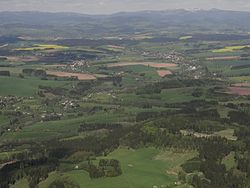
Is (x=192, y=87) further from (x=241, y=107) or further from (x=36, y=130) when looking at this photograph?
(x=36, y=130)

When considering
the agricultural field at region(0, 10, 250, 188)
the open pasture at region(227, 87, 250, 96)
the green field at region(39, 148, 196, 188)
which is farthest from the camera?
the open pasture at region(227, 87, 250, 96)

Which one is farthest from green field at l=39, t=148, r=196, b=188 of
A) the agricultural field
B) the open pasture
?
the open pasture

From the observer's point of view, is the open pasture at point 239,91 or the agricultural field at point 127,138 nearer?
the agricultural field at point 127,138

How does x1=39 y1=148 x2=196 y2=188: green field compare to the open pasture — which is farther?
the open pasture

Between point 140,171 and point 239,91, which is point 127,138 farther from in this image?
point 239,91

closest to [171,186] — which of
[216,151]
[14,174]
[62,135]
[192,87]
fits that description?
[216,151]

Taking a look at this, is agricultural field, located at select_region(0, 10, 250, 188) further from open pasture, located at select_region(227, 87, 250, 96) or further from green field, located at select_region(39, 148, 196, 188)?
open pasture, located at select_region(227, 87, 250, 96)

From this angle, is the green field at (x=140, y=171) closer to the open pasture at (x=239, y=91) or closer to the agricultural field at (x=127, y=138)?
the agricultural field at (x=127, y=138)

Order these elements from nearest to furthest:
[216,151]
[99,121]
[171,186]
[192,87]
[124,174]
Result: 1. [171,186]
2. [124,174]
3. [216,151]
4. [99,121]
5. [192,87]

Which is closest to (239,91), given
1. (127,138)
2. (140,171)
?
A: (127,138)

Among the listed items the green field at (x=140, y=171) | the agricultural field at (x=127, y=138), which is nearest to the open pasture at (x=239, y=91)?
the agricultural field at (x=127, y=138)

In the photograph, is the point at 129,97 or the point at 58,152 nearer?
the point at 58,152
